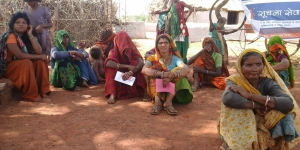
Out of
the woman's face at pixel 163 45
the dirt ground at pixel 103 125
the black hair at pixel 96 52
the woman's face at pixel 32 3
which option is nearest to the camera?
the dirt ground at pixel 103 125

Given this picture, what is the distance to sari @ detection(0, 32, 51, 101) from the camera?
4355mm

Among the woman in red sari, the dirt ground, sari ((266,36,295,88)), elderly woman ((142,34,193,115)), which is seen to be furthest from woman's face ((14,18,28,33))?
sari ((266,36,295,88))

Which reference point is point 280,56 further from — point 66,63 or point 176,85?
point 66,63

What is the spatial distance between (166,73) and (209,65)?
1.99 meters

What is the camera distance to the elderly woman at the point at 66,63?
17.3 feet

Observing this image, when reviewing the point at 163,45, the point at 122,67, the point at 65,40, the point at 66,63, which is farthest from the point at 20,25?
the point at 163,45

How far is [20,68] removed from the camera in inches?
176

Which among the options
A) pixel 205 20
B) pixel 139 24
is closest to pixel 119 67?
pixel 139 24

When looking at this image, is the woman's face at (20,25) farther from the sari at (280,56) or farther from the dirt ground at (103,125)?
the sari at (280,56)

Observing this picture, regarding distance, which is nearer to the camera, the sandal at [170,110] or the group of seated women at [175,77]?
the group of seated women at [175,77]

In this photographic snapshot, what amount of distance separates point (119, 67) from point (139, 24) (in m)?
10.9

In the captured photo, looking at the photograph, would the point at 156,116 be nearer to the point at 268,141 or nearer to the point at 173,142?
the point at 173,142

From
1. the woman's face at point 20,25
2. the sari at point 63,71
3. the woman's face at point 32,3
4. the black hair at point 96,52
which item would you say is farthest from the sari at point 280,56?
the woman's face at point 32,3

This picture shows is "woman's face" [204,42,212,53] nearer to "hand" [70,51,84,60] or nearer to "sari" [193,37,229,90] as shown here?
"sari" [193,37,229,90]
